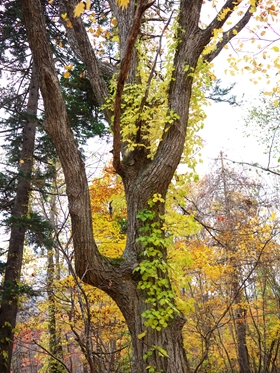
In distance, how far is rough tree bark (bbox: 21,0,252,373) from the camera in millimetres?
2855

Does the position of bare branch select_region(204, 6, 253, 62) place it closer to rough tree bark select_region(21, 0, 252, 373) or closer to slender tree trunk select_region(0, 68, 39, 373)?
rough tree bark select_region(21, 0, 252, 373)

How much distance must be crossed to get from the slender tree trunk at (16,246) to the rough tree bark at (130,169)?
→ 2.68 meters

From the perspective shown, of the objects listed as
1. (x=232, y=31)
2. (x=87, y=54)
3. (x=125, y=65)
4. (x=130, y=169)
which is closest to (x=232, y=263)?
(x=130, y=169)

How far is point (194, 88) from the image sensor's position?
154 inches

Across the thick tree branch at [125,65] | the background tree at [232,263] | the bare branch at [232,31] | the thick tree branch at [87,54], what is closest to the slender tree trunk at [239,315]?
the background tree at [232,263]

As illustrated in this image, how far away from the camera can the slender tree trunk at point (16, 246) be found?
19.6 ft

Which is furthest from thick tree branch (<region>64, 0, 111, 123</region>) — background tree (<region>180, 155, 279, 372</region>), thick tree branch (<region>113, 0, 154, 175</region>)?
background tree (<region>180, 155, 279, 372</region>)

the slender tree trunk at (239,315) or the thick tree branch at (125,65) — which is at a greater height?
the thick tree branch at (125,65)

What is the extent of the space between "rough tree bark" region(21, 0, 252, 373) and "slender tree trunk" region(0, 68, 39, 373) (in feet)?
8.81

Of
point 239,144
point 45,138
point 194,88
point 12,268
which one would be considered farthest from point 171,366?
point 239,144

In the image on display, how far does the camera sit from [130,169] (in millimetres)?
3617

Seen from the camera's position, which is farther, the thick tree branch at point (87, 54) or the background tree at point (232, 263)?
the background tree at point (232, 263)

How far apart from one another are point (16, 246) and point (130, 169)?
4.25 meters

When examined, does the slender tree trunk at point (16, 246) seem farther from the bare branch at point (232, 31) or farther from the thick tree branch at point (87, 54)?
the bare branch at point (232, 31)
